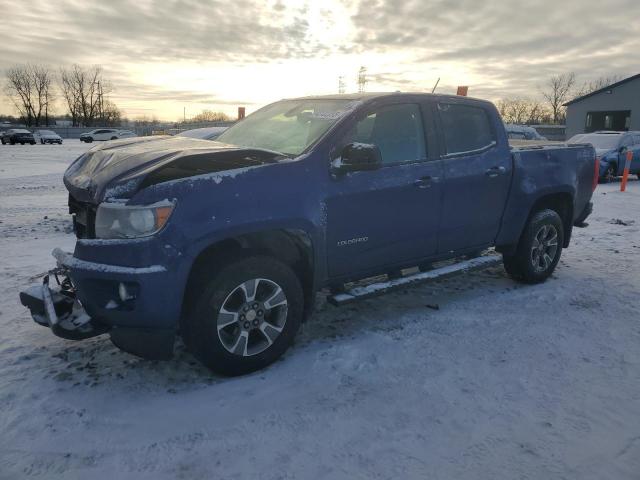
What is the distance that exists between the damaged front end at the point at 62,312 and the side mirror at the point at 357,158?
1.90 m

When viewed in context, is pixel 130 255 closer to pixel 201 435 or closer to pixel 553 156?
pixel 201 435

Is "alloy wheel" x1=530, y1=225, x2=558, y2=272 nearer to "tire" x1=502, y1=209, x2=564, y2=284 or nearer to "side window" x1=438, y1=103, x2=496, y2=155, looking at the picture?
"tire" x1=502, y1=209, x2=564, y2=284

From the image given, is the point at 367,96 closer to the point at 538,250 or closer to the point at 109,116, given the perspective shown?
the point at 538,250

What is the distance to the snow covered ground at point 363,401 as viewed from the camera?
2.55 meters

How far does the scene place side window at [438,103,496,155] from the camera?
442cm

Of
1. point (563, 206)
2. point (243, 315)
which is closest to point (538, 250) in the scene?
point (563, 206)

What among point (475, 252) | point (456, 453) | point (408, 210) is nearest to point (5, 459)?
point (456, 453)

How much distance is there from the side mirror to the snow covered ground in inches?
53.7

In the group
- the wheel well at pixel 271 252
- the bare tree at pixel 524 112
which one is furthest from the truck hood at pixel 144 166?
the bare tree at pixel 524 112

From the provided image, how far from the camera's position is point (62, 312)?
10.9 feet

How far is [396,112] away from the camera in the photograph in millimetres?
4168

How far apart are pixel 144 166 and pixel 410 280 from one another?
2286mm

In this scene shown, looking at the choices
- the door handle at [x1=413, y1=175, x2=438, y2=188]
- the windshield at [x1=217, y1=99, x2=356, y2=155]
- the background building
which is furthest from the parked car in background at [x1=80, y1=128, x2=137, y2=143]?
the door handle at [x1=413, y1=175, x2=438, y2=188]

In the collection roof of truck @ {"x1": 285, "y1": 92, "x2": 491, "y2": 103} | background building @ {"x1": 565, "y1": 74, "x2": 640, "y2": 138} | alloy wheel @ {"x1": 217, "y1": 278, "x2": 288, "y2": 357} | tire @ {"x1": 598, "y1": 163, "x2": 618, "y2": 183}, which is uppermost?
background building @ {"x1": 565, "y1": 74, "x2": 640, "y2": 138}
